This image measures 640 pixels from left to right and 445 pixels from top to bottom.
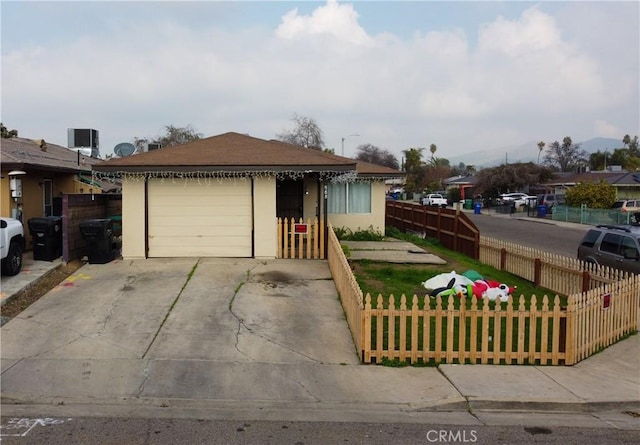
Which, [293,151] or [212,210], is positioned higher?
[293,151]

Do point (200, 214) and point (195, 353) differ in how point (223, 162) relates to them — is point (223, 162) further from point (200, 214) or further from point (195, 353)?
point (195, 353)

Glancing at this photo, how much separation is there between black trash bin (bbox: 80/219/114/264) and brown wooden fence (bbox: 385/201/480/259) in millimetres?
11073

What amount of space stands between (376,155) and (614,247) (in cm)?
8815

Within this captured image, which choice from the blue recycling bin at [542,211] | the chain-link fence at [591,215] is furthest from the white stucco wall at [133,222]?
the blue recycling bin at [542,211]

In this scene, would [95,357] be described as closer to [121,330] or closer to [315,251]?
Answer: [121,330]

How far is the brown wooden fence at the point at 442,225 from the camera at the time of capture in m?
18.3

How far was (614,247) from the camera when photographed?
13.7m

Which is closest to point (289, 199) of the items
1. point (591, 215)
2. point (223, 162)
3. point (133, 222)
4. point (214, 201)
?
point (214, 201)

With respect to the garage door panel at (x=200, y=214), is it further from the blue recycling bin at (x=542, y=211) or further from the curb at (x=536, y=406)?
the blue recycling bin at (x=542, y=211)

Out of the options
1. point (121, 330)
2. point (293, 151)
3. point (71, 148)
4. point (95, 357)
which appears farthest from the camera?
point (71, 148)

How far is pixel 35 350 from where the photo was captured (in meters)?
7.91

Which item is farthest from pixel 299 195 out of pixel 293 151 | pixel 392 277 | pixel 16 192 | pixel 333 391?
pixel 333 391

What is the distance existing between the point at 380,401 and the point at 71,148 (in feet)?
77.8

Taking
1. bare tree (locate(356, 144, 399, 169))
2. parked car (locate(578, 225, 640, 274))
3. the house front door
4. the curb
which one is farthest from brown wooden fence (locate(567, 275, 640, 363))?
bare tree (locate(356, 144, 399, 169))
